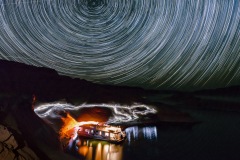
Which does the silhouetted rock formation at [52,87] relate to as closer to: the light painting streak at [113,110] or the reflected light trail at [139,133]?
the light painting streak at [113,110]

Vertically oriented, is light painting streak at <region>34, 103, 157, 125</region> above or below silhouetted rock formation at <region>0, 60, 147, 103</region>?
below

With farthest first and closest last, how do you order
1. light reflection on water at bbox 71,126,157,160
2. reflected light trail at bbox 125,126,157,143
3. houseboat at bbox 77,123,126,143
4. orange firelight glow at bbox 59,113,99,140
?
reflected light trail at bbox 125,126,157,143 < houseboat at bbox 77,123,126,143 < light reflection on water at bbox 71,126,157,160 < orange firelight glow at bbox 59,113,99,140

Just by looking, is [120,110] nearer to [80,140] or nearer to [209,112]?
[80,140]

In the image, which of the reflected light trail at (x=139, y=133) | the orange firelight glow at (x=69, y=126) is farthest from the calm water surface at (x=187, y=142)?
the orange firelight glow at (x=69, y=126)

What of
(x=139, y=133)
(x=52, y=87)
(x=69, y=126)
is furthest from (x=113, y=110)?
(x=52, y=87)

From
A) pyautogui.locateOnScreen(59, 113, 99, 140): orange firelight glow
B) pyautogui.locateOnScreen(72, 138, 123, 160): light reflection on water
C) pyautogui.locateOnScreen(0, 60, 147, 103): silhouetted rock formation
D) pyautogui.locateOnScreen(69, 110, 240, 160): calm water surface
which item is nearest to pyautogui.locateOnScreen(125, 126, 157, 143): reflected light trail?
pyautogui.locateOnScreen(69, 110, 240, 160): calm water surface

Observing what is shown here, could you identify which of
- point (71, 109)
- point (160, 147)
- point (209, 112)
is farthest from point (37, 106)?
point (209, 112)

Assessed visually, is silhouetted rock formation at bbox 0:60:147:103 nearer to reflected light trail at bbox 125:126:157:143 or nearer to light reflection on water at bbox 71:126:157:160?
reflected light trail at bbox 125:126:157:143

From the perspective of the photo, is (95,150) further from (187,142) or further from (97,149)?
(187,142)
